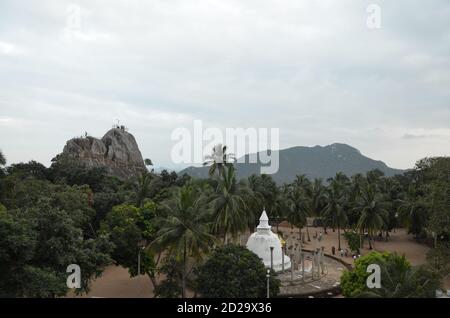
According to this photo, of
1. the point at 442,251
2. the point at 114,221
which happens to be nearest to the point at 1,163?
the point at 114,221

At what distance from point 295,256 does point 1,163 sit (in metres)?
30.2

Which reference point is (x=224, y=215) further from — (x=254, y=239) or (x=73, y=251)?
(x=73, y=251)

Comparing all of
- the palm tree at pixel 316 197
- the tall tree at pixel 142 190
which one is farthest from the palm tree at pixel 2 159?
the palm tree at pixel 316 197

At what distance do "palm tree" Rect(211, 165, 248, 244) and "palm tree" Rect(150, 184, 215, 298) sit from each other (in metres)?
5.80

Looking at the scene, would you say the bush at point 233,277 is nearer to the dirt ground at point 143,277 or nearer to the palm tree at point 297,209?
the dirt ground at point 143,277

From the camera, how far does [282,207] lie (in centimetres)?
4700

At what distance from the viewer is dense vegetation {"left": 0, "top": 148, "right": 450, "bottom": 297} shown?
16328 mm

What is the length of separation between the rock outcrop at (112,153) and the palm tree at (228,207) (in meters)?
50.7

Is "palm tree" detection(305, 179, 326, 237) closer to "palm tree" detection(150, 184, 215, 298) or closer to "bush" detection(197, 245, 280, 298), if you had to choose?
"bush" detection(197, 245, 280, 298)

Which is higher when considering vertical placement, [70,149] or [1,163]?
[70,149]

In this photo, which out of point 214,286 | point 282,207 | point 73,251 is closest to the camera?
point 73,251

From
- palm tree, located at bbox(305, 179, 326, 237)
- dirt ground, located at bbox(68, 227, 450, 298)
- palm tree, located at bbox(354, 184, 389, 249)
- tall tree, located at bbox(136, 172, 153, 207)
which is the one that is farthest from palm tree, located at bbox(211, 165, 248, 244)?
palm tree, located at bbox(305, 179, 326, 237)

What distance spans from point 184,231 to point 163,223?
3.29m

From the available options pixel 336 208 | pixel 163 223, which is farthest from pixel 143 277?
pixel 336 208
